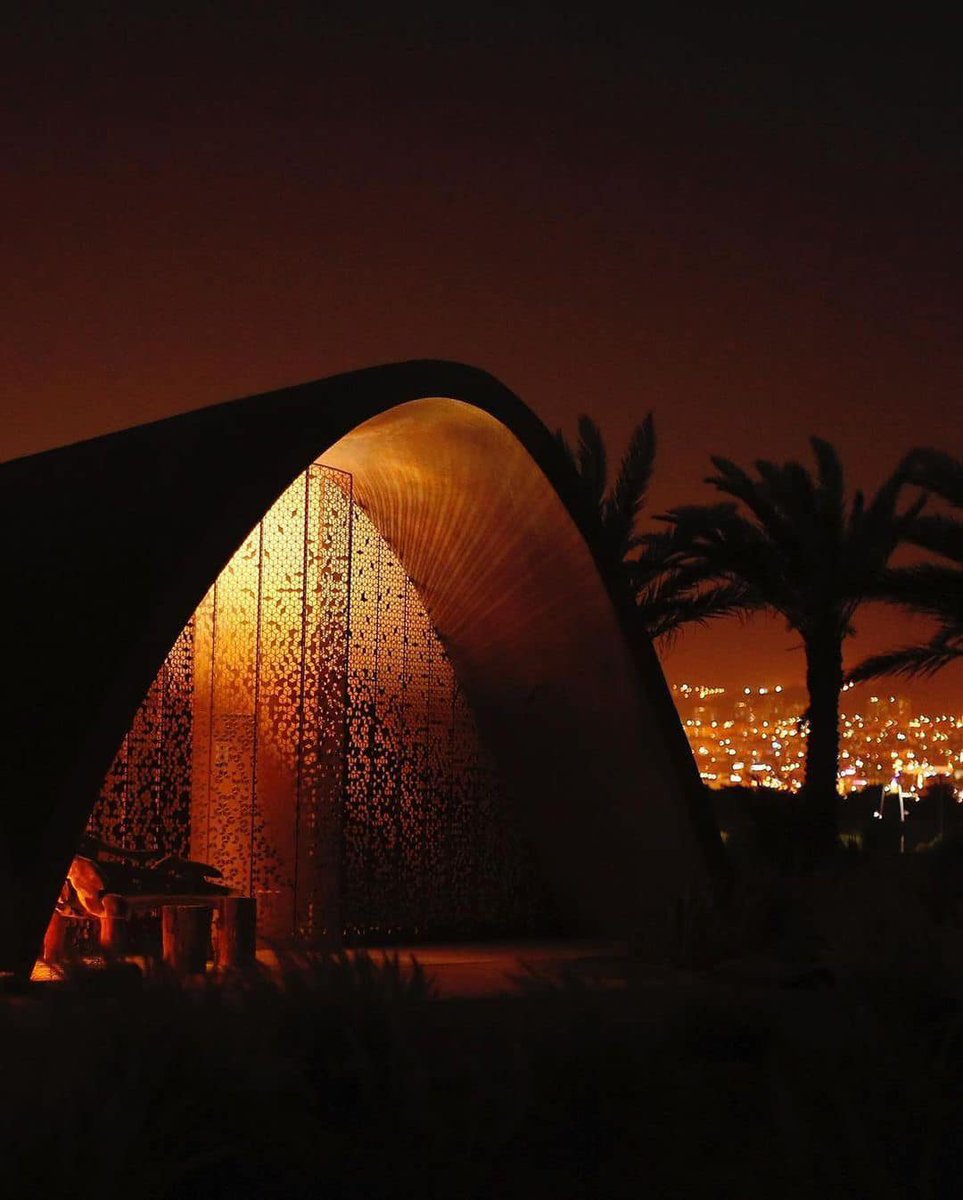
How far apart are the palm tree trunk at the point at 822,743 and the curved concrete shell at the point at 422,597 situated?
29.8 ft

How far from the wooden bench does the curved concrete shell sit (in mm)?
1516

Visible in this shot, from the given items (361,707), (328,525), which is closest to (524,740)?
(361,707)

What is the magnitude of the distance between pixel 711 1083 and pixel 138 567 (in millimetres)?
5961

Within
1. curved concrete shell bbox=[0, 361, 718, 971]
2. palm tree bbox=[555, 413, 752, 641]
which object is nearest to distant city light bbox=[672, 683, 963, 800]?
palm tree bbox=[555, 413, 752, 641]

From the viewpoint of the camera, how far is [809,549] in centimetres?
2536

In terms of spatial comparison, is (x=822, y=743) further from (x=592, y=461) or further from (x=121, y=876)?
(x=121, y=876)

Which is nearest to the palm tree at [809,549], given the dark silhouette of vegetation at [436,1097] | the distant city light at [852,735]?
the dark silhouette of vegetation at [436,1097]

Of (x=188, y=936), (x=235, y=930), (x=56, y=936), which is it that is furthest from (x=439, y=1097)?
(x=56, y=936)

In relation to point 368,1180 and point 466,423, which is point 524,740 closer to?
point 466,423

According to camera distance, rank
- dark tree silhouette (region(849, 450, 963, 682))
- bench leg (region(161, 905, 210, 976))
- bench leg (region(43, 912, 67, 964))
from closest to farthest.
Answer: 1. bench leg (region(161, 905, 210, 976))
2. bench leg (region(43, 912, 67, 964))
3. dark tree silhouette (region(849, 450, 963, 682))

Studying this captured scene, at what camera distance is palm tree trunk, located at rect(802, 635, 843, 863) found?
26172mm

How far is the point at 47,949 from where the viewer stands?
45.7 feet

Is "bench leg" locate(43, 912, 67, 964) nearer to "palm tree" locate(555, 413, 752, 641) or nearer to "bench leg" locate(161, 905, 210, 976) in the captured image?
"bench leg" locate(161, 905, 210, 976)

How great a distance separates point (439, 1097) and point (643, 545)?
65.5 ft
